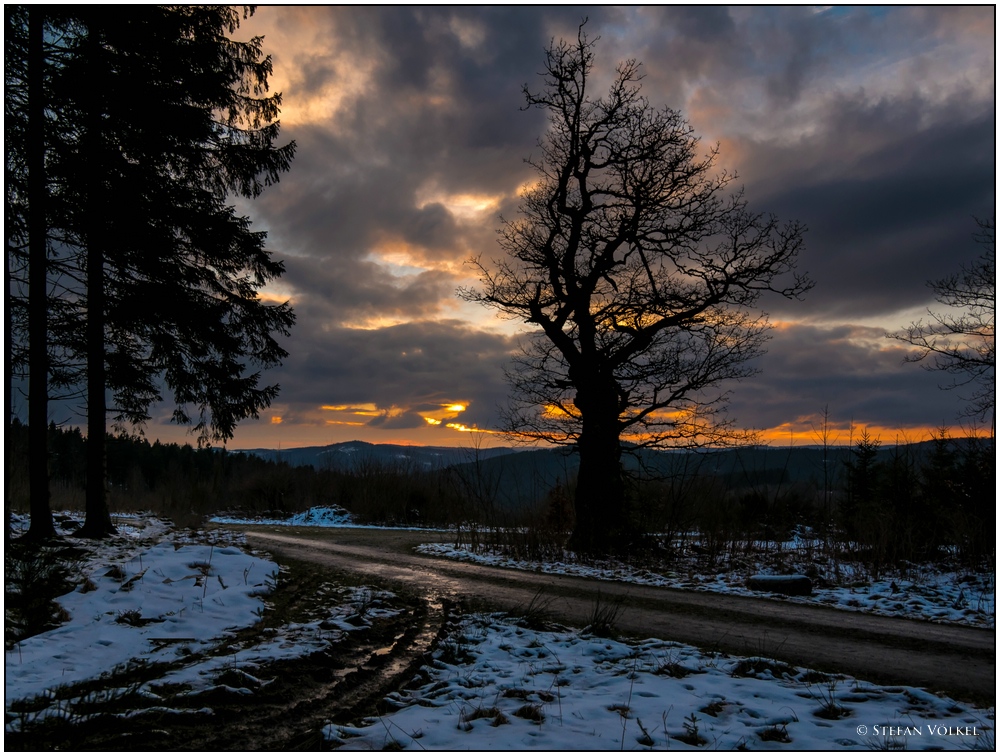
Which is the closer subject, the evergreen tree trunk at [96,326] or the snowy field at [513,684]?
the snowy field at [513,684]

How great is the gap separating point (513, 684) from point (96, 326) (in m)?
10.3

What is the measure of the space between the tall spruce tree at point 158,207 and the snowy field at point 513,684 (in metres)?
5.77

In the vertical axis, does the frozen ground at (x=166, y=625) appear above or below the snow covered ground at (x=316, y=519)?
above

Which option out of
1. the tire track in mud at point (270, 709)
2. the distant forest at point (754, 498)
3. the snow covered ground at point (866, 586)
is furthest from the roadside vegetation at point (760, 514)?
the tire track in mud at point (270, 709)

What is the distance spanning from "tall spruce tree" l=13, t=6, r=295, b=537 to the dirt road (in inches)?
196

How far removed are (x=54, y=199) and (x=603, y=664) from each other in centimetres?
1124

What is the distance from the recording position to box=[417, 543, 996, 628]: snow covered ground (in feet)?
A: 28.6

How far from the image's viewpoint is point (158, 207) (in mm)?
11633

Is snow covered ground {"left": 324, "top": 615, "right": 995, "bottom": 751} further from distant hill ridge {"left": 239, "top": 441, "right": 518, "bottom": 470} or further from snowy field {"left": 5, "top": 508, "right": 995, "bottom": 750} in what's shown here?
distant hill ridge {"left": 239, "top": 441, "right": 518, "bottom": 470}

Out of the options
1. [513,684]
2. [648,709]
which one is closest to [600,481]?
[513,684]

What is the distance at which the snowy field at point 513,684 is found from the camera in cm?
397

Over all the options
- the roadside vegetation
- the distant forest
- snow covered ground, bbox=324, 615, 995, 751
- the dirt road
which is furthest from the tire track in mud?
the distant forest

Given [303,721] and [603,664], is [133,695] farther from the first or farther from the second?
[603,664]

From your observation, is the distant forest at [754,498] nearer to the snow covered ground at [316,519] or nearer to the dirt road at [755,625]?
the dirt road at [755,625]
